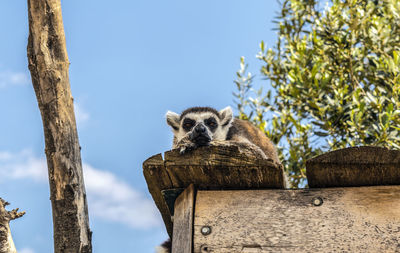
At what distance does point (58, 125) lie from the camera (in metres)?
3.80

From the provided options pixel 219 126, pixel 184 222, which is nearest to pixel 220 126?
pixel 219 126

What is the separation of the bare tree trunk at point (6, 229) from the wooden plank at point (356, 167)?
2.30 meters

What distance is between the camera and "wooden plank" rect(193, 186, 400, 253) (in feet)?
9.87

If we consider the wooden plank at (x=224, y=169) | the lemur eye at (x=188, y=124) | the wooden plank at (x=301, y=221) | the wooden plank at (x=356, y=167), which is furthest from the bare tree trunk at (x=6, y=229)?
the lemur eye at (x=188, y=124)

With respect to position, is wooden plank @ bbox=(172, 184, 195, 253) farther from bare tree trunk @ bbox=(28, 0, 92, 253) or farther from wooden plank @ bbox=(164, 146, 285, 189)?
bare tree trunk @ bbox=(28, 0, 92, 253)

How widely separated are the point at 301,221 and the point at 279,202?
194mm

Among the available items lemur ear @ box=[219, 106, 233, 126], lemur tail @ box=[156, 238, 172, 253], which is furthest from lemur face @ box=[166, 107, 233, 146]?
lemur tail @ box=[156, 238, 172, 253]

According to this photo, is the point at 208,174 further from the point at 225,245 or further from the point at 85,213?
the point at 85,213

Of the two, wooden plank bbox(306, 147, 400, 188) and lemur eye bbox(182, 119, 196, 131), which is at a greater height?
lemur eye bbox(182, 119, 196, 131)

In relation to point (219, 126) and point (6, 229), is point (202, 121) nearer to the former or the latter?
point (219, 126)

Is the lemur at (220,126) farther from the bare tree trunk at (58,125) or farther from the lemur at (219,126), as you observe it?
the bare tree trunk at (58,125)

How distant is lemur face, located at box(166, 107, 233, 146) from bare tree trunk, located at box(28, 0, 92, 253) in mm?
2768

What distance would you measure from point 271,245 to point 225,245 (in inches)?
11.4

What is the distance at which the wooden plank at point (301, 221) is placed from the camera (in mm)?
3010
